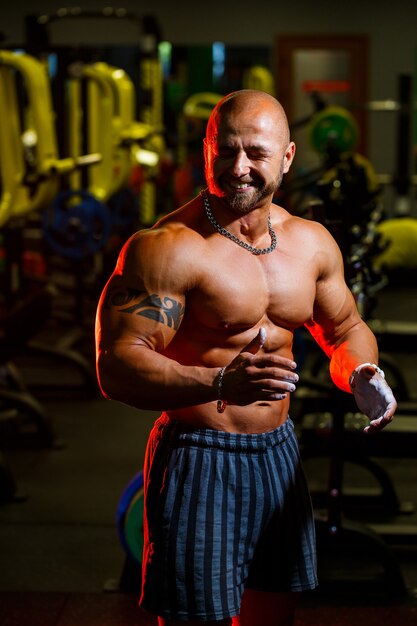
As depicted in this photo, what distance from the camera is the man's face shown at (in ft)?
5.90

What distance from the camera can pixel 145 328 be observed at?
179cm

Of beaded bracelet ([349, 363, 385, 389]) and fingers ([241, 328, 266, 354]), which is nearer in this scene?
fingers ([241, 328, 266, 354])

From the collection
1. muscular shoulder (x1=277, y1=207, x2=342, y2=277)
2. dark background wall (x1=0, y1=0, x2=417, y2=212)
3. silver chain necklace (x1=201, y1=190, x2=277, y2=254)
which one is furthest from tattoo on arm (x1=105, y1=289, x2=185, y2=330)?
dark background wall (x1=0, y1=0, x2=417, y2=212)

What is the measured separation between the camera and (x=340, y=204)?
3.37m

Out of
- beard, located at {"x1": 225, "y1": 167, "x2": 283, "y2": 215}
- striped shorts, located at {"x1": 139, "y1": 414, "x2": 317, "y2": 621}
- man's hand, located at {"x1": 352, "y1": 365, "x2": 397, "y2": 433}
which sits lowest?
striped shorts, located at {"x1": 139, "y1": 414, "x2": 317, "y2": 621}

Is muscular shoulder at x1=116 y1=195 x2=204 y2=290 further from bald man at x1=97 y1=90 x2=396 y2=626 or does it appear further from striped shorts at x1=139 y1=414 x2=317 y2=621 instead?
striped shorts at x1=139 y1=414 x2=317 y2=621

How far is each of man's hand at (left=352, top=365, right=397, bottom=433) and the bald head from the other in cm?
48

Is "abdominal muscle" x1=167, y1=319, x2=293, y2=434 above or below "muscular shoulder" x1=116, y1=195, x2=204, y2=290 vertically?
below

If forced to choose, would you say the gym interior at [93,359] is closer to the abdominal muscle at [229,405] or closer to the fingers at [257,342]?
the abdominal muscle at [229,405]

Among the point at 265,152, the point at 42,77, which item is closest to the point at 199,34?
the point at 42,77

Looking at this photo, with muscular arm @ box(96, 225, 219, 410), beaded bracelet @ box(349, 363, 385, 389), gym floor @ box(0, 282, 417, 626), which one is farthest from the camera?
gym floor @ box(0, 282, 417, 626)

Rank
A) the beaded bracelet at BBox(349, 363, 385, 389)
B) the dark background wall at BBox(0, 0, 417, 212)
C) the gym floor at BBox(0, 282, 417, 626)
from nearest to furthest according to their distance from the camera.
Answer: the beaded bracelet at BBox(349, 363, 385, 389), the gym floor at BBox(0, 282, 417, 626), the dark background wall at BBox(0, 0, 417, 212)

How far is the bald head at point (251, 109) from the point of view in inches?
71.3

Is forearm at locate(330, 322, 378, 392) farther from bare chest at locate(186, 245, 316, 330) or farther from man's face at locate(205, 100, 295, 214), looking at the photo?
man's face at locate(205, 100, 295, 214)
